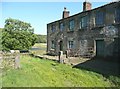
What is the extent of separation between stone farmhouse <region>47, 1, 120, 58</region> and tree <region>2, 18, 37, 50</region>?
16.6 ft

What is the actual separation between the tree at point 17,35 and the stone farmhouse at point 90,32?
16.6 ft

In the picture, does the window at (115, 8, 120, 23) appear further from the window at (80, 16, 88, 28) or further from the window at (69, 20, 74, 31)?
the window at (69, 20, 74, 31)

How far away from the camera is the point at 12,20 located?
34.4 metres

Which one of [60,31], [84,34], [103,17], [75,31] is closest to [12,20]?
[60,31]

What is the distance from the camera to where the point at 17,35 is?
3388 centimetres

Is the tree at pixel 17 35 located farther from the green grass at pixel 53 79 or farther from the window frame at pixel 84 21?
the green grass at pixel 53 79

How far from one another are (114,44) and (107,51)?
1200 mm

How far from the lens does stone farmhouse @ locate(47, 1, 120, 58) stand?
20062mm

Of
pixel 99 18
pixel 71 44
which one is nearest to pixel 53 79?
pixel 99 18

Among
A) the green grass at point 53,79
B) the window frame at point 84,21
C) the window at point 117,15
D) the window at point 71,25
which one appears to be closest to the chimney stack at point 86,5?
the window frame at point 84,21

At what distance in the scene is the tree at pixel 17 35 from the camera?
108 feet

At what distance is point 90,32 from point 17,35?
1474 centimetres

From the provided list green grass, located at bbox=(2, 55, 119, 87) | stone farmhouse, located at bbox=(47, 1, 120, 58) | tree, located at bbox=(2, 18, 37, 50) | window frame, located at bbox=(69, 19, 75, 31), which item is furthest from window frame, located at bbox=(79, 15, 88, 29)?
tree, located at bbox=(2, 18, 37, 50)

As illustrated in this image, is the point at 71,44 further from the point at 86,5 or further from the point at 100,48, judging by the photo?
the point at 100,48
